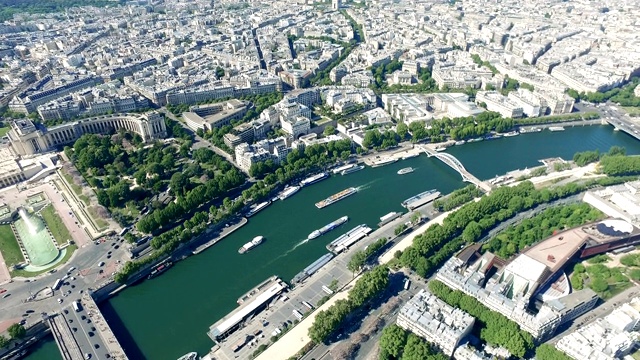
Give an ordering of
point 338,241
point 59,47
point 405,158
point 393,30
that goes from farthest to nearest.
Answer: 1. point 393,30
2. point 59,47
3. point 405,158
4. point 338,241

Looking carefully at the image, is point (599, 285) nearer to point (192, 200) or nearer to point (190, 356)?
point (190, 356)

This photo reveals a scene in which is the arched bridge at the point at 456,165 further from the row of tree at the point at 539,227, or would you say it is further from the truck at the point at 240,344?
the truck at the point at 240,344

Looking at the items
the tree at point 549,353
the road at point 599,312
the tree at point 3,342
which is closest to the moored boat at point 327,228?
the tree at point 549,353

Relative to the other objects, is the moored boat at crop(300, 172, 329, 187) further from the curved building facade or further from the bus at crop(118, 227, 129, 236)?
the curved building facade

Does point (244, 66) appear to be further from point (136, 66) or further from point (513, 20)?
point (513, 20)

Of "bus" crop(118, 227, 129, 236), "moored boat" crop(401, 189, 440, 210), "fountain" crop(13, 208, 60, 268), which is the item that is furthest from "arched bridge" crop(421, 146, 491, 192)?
"fountain" crop(13, 208, 60, 268)

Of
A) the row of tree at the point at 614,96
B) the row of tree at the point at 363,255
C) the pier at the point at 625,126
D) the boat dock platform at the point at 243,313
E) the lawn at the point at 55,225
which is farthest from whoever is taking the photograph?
the row of tree at the point at 614,96

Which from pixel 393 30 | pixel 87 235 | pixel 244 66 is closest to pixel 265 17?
pixel 393 30
